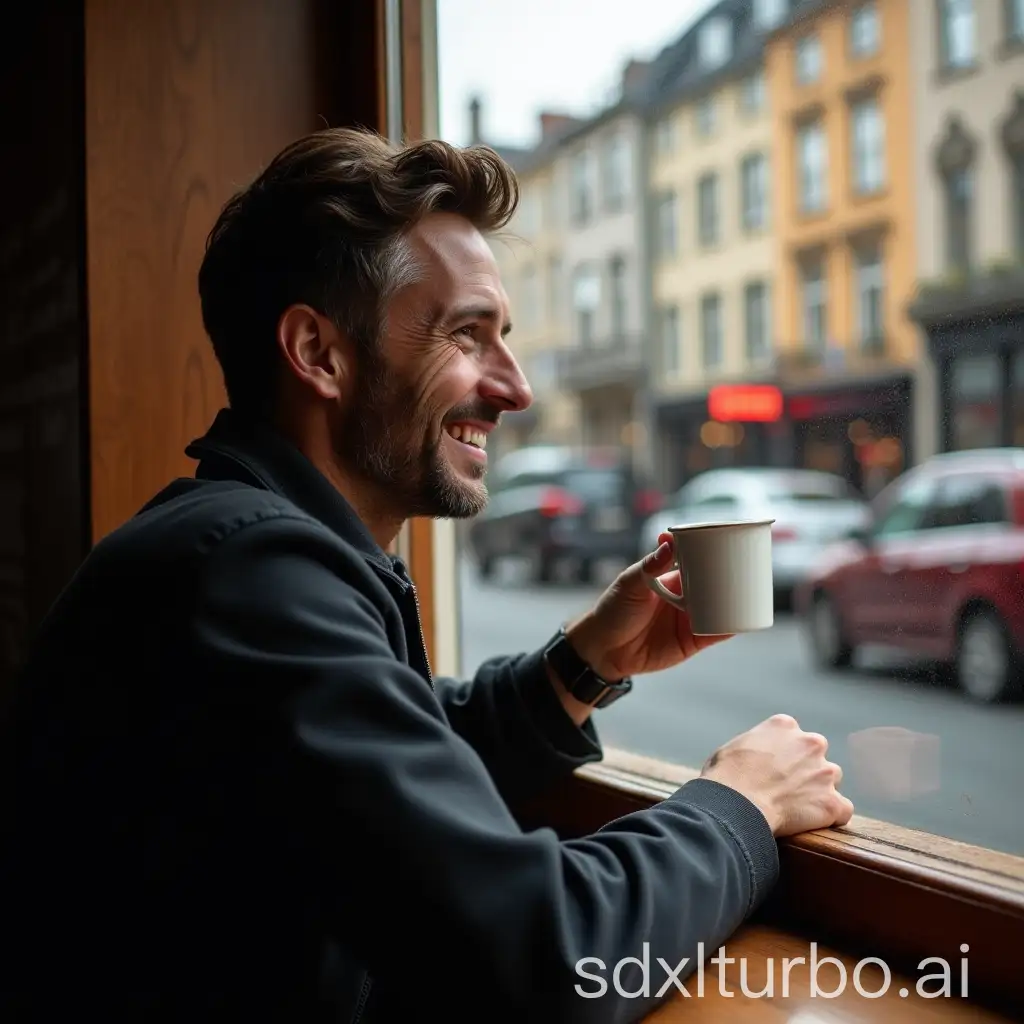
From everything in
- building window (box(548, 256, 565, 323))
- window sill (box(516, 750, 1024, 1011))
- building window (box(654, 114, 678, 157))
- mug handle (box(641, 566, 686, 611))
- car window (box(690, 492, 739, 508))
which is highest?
building window (box(654, 114, 678, 157))

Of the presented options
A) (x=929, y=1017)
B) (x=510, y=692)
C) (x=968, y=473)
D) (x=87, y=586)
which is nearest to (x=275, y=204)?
(x=87, y=586)

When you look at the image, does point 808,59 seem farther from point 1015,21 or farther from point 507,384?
point 507,384

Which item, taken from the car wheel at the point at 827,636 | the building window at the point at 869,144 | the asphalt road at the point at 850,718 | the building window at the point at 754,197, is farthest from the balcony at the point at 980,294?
the building window at the point at 754,197

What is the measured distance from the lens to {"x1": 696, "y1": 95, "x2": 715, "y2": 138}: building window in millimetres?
3175

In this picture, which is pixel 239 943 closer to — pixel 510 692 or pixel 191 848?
pixel 191 848

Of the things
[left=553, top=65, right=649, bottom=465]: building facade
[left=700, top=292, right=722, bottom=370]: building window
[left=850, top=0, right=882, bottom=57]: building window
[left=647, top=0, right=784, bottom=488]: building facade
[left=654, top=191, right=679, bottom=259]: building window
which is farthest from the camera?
[left=700, top=292, right=722, bottom=370]: building window

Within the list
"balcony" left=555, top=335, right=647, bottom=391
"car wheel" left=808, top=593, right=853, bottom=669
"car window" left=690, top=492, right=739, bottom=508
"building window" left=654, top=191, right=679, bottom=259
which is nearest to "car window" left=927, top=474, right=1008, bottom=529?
"car wheel" left=808, top=593, right=853, bottom=669

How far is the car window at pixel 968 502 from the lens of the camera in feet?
4.38

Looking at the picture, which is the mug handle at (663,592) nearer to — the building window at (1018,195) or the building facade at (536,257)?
the building facade at (536,257)

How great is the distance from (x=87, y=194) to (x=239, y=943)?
128 cm

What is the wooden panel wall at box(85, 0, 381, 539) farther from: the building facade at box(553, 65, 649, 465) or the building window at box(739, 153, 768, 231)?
the building window at box(739, 153, 768, 231)

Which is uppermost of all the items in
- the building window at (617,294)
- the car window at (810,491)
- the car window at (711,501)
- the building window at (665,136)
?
the building window at (665,136)

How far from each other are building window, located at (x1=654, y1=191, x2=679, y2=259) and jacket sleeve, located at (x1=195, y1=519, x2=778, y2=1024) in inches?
181

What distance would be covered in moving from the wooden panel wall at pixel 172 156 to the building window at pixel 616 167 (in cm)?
147
